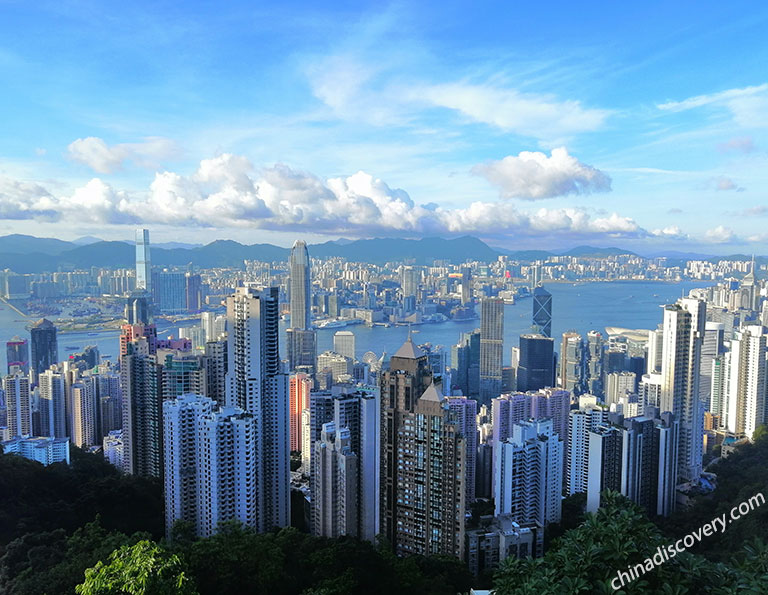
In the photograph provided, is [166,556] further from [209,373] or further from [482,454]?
[482,454]

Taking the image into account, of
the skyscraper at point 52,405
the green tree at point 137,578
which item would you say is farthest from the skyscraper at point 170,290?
the green tree at point 137,578

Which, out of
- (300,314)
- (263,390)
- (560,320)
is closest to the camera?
(263,390)

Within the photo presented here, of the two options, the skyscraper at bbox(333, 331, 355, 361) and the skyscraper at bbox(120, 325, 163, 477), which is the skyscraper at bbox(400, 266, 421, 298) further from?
the skyscraper at bbox(120, 325, 163, 477)

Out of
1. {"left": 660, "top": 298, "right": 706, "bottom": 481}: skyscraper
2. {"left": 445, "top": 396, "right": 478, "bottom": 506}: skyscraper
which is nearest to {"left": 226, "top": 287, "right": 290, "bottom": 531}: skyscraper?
{"left": 445, "top": 396, "right": 478, "bottom": 506}: skyscraper

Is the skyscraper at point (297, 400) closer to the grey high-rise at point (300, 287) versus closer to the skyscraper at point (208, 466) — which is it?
the skyscraper at point (208, 466)

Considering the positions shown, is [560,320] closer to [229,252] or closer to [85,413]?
[229,252]

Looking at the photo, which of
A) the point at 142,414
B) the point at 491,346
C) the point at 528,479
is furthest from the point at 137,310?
the point at 491,346
